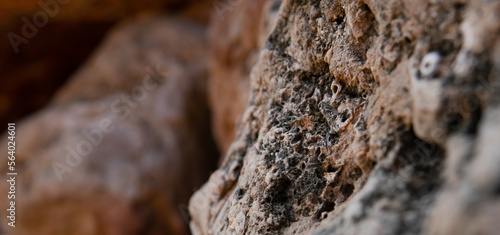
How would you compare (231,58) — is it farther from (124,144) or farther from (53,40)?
(53,40)

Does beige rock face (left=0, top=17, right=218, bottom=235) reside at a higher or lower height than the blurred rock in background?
lower

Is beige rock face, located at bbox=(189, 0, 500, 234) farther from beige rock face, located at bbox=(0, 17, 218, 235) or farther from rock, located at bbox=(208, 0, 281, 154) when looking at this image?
beige rock face, located at bbox=(0, 17, 218, 235)

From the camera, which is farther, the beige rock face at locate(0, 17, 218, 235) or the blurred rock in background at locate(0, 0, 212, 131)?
the blurred rock in background at locate(0, 0, 212, 131)

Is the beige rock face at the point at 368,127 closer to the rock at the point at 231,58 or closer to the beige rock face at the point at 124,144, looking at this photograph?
the rock at the point at 231,58

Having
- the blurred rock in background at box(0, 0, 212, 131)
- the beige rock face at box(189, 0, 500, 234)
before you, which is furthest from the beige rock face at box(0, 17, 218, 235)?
the beige rock face at box(189, 0, 500, 234)

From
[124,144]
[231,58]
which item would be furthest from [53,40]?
[231,58]

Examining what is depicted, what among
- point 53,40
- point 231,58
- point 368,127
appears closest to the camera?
point 368,127
